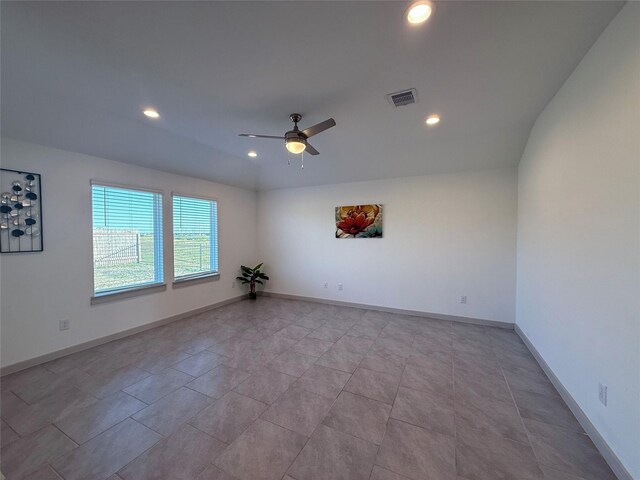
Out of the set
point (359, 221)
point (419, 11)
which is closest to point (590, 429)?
point (419, 11)

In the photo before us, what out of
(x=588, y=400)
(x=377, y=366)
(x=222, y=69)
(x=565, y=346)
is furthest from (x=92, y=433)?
(x=565, y=346)

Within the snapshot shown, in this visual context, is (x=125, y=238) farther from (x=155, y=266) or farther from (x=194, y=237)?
(x=194, y=237)

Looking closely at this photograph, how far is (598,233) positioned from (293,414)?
8.74ft

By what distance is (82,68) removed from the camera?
1.97 meters

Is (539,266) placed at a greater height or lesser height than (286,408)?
greater

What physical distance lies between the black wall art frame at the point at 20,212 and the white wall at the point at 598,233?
5.20 m

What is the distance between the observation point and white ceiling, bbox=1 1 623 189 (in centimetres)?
152

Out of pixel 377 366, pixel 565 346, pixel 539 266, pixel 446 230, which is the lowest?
pixel 377 366

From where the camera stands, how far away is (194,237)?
15.3 ft

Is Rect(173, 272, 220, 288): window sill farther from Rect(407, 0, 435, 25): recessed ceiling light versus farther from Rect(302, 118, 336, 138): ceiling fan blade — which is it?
Rect(407, 0, 435, 25): recessed ceiling light

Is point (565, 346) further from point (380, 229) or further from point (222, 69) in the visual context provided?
point (222, 69)

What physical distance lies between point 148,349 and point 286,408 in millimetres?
2213

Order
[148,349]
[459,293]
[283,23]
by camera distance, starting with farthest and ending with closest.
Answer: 1. [459,293]
2. [148,349]
3. [283,23]

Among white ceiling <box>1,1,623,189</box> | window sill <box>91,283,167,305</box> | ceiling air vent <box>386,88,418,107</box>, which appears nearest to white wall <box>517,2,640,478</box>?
white ceiling <box>1,1,623,189</box>
